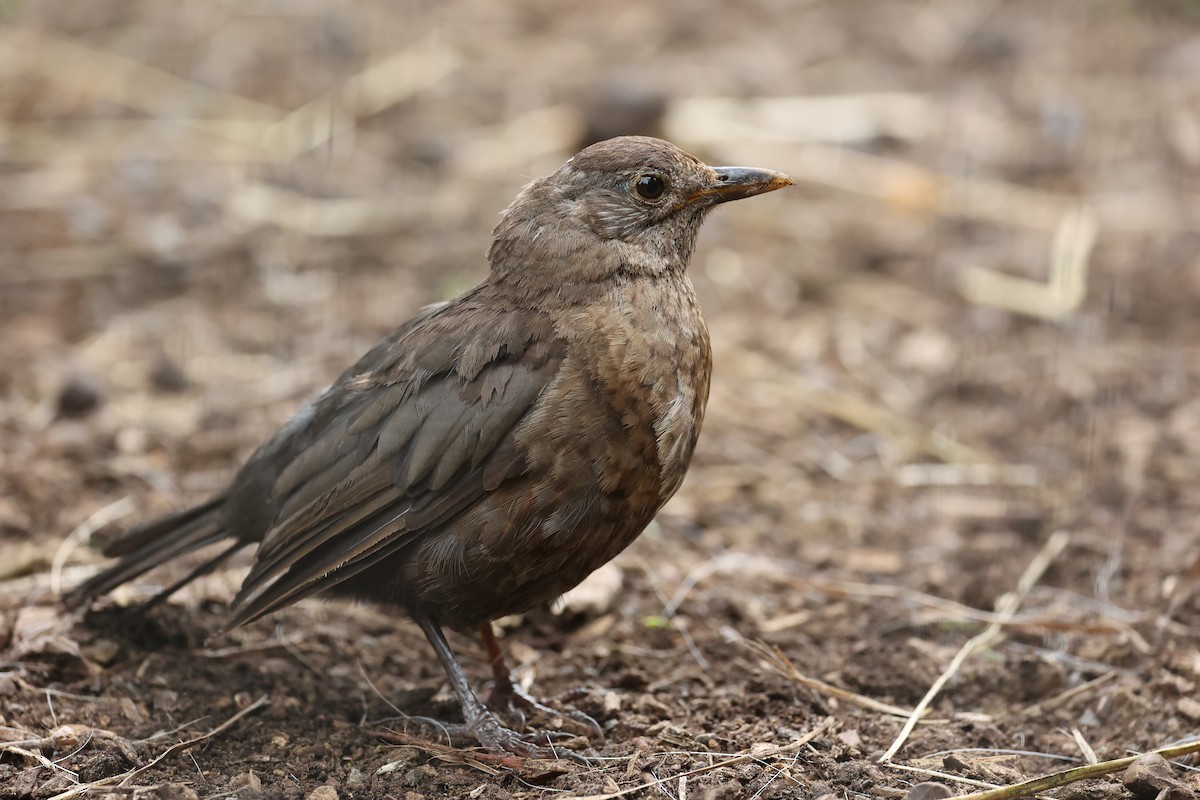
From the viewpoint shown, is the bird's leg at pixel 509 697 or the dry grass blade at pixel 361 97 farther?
the dry grass blade at pixel 361 97

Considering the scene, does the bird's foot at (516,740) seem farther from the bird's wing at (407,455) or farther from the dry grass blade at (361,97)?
the dry grass blade at (361,97)

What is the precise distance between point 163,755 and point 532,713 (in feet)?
3.68

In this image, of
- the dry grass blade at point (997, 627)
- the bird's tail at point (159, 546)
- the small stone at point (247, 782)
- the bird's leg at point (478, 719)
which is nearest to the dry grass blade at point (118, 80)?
the bird's tail at point (159, 546)

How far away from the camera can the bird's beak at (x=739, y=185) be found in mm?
4441

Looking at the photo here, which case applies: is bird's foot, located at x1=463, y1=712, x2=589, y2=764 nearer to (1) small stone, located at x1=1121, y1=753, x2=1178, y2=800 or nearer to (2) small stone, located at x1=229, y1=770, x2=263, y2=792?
(2) small stone, located at x1=229, y1=770, x2=263, y2=792

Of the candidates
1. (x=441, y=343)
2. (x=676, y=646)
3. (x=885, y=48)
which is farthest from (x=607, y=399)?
(x=885, y=48)

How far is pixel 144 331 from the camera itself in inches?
279

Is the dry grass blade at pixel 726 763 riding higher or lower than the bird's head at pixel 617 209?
lower

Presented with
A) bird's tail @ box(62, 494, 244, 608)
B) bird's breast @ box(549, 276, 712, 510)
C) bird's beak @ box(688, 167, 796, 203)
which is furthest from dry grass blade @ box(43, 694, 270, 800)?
bird's beak @ box(688, 167, 796, 203)

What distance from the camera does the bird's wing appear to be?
4086mm

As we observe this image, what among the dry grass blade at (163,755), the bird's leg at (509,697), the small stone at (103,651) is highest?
the small stone at (103,651)

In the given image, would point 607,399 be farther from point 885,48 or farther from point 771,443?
point 885,48

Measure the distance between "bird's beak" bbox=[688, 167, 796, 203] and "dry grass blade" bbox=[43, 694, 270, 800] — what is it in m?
2.10

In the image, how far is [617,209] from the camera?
4.41 metres
